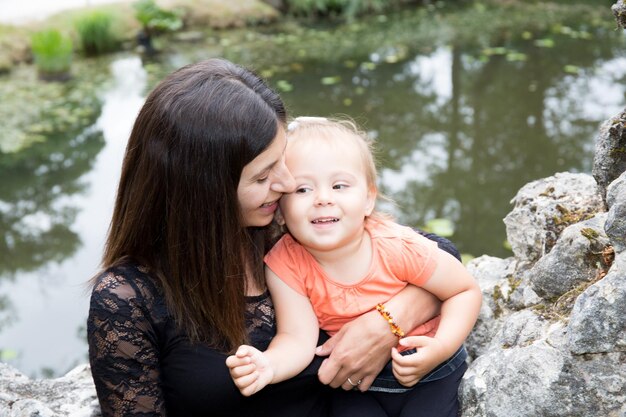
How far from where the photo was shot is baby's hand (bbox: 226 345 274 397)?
148 centimetres

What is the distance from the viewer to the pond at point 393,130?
4.08 meters

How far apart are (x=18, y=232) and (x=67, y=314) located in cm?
109

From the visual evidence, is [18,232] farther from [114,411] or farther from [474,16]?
[474,16]

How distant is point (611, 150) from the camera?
1626mm

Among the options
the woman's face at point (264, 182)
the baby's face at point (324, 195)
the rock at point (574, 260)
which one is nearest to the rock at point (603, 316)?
the rock at point (574, 260)

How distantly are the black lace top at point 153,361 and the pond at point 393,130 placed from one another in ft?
3.10

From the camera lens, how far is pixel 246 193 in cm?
159

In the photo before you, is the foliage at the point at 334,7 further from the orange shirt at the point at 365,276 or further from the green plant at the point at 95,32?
A: the orange shirt at the point at 365,276

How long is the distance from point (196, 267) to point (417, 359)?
56 cm

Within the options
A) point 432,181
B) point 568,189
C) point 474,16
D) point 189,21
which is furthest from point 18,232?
point 474,16

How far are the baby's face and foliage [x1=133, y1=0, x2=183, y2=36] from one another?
746cm

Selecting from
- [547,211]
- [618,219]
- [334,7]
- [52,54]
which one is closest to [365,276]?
[547,211]

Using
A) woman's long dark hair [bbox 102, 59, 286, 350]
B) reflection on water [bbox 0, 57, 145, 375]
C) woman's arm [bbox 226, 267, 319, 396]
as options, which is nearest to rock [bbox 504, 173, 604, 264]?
woman's arm [bbox 226, 267, 319, 396]

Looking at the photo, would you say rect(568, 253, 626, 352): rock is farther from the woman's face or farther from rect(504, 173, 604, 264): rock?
the woman's face
